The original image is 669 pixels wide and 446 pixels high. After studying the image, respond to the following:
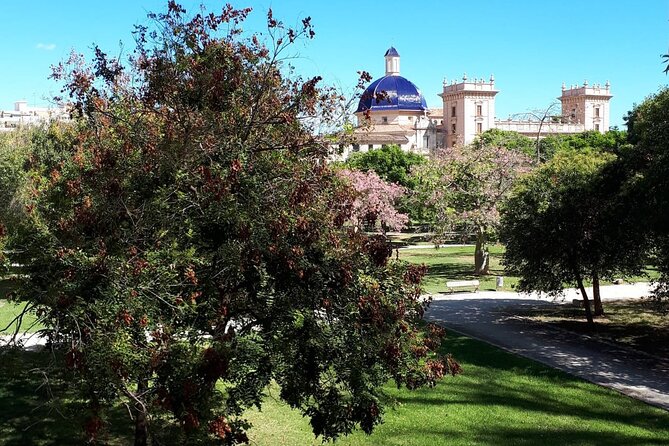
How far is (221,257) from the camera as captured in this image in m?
5.61

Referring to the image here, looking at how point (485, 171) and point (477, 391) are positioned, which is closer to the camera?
point (477, 391)

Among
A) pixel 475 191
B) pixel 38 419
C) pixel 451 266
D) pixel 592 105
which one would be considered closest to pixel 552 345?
pixel 38 419

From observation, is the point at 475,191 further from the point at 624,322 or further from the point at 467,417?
the point at 467,417

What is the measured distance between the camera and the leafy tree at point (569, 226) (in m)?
14.9

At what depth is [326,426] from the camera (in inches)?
234

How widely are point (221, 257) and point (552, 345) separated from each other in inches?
433

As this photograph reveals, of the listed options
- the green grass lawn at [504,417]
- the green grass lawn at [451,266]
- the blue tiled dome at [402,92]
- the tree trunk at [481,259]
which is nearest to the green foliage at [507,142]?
the green grass lawn at [451,266]

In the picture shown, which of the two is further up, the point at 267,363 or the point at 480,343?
the point at 267,363

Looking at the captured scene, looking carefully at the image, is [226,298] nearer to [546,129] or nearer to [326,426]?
[326,426]

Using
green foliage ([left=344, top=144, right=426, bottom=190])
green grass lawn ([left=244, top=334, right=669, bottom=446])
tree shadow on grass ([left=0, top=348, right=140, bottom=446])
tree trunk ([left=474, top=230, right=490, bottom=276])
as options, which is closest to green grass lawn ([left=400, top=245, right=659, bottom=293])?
tree trunk ([left=474, top=230, right=490, bottom=276])

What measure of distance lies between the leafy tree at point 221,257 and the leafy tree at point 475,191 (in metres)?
19.4

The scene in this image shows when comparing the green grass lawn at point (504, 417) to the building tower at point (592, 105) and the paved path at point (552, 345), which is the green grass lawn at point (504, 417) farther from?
the building tower at point (592, 105)

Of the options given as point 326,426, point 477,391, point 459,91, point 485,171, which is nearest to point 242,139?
point 326,426

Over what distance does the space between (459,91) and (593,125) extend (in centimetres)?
2270
